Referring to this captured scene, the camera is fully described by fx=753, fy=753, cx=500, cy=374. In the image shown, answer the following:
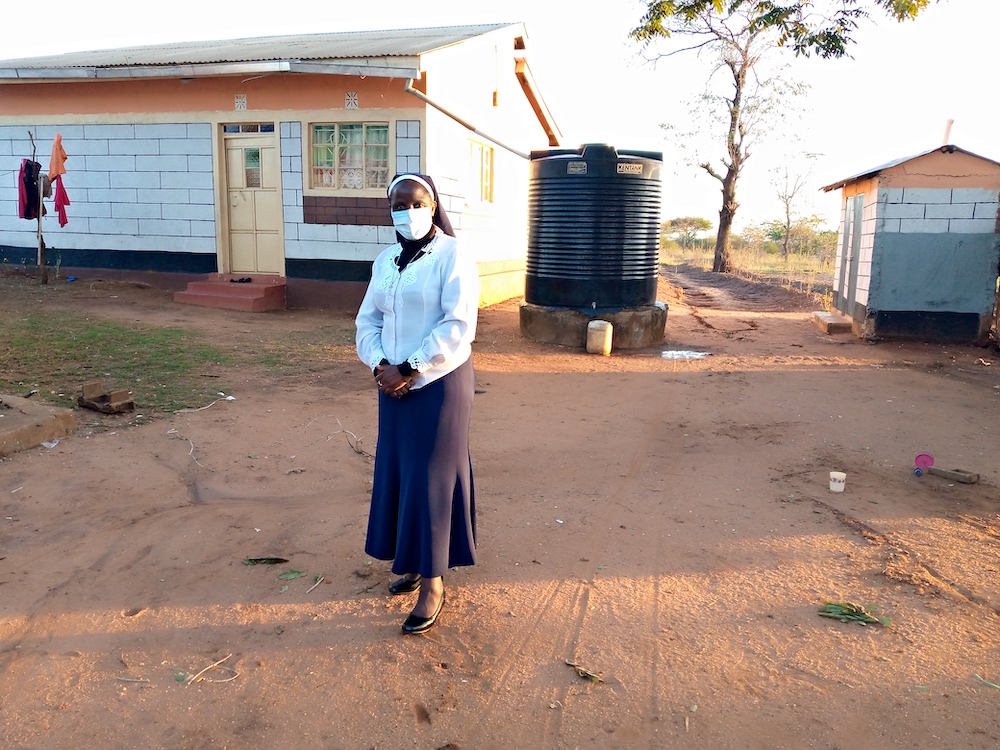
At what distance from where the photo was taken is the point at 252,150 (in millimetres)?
11664

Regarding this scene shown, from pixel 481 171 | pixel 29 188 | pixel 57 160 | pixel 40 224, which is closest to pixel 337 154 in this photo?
pixel 481 171

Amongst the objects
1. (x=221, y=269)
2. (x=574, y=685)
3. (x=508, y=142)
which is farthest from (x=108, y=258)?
(x=574, y=685)

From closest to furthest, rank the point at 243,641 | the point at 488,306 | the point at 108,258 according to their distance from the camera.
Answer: the point at 243,641 < the point at 108,258 < the point at 488,306

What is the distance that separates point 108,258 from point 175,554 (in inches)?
420

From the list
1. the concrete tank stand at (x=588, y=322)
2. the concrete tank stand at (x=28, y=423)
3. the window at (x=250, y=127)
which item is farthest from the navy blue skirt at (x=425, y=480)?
the window at (x=250, y=127)

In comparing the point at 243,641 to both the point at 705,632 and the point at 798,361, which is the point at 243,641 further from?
the point at 798,361

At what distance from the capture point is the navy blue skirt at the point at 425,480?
296 centimetres

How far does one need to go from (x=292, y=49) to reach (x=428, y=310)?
34.6ft

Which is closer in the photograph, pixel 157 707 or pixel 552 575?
pixel 157 707

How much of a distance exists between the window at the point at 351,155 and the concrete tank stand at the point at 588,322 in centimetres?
338

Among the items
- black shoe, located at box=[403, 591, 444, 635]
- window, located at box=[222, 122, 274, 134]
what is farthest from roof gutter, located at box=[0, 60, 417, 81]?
black shoe, located at box=[403, 591, 444, 635]

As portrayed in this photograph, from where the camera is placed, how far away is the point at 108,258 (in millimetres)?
12602

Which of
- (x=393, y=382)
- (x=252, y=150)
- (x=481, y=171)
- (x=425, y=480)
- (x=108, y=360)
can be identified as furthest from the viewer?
(x=481, y=171)

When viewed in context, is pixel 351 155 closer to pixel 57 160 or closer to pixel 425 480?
pixel 57 160
